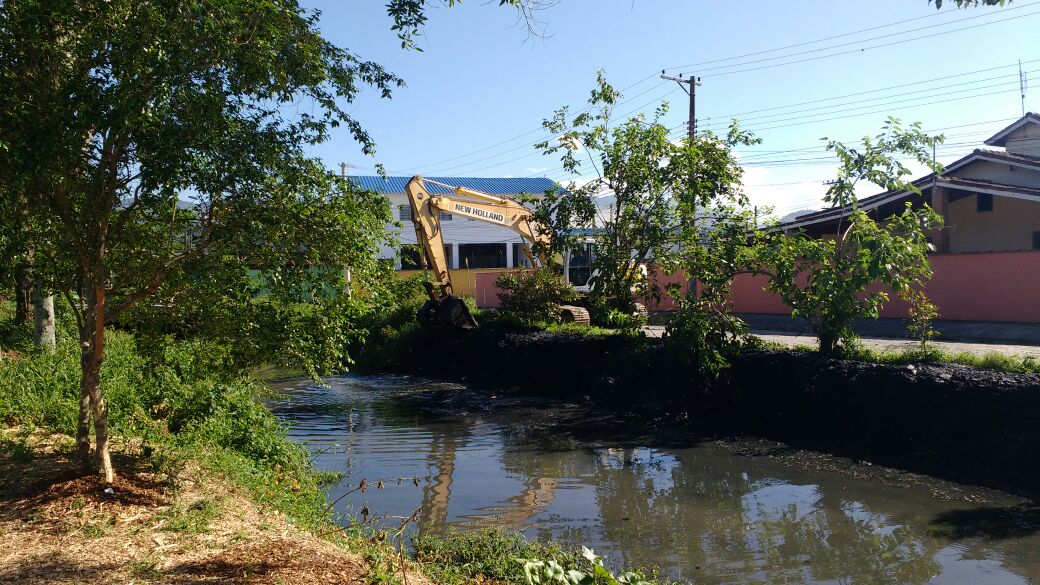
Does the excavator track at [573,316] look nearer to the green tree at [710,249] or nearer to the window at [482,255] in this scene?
the green tree at [710,249]

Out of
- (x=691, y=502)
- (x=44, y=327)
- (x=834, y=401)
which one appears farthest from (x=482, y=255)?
(x=691, y=502)

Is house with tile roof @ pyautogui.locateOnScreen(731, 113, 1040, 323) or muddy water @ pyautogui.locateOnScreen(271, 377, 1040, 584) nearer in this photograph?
muddy water @ pyautogui.locateOnScreen(271, 377, 1040, 584)

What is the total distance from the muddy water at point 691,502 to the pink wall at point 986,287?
8735 millimetres

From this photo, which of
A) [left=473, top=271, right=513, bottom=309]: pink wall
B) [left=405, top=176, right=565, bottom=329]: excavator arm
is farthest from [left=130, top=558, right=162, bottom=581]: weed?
[left=473, top=271, right=513, bottom=309]: pink wall

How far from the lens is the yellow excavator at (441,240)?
21.6 meters

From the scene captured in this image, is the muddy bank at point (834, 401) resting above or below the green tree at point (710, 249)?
below

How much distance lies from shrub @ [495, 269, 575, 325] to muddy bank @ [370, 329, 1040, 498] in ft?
8.60

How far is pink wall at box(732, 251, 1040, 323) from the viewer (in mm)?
20250

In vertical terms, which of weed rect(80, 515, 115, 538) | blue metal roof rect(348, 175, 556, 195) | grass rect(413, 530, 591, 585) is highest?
blue metal roof rect(348, 175, 556, 195)

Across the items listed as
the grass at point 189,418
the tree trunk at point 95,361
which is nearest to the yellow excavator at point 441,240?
the grass at point 189,418

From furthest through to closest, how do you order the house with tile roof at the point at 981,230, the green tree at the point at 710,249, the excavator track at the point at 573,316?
the excavator track at the point at 573,316 → the house with tile roof at the point at 981,230 → the green tree at the point at 710,249

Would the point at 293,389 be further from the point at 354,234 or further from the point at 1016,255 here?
the point at 1016,255

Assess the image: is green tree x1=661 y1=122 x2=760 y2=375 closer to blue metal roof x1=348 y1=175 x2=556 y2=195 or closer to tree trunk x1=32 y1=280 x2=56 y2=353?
tree trunk x1=32 y1=280 x2=56 y2=353

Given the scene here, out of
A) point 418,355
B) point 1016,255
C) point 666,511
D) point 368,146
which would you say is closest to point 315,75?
point 368,146
